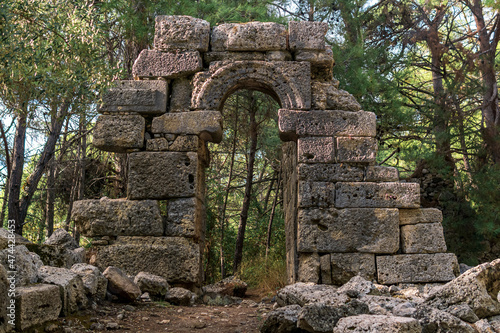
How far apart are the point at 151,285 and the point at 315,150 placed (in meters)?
2.71

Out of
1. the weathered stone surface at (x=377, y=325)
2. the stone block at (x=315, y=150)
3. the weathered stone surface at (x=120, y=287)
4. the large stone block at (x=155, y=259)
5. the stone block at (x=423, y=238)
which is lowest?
the weathered stone surface at (x=377, y=325)

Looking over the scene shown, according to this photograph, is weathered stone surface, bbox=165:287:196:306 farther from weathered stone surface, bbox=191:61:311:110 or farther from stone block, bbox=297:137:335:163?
weathered stone surface, bbox=191:61:311:110

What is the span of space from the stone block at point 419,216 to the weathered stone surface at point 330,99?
1567 millimetres

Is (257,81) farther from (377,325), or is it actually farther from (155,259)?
(377,325)

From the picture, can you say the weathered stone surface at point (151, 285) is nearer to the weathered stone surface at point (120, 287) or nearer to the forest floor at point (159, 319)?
the forest floor at point (159, 319)

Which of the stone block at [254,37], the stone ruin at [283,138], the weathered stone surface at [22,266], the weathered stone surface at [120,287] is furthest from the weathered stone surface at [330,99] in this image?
the weathered stone surface at [22,266]

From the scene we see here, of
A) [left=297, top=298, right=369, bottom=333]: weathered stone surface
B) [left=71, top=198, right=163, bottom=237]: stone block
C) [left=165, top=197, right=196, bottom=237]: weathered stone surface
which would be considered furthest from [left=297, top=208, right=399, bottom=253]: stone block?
[left=297, top=298, right=369, bottom=333]: weathered stone surface

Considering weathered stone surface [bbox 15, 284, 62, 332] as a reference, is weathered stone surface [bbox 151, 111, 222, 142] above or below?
above

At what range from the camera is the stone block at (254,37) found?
6594 millimetres

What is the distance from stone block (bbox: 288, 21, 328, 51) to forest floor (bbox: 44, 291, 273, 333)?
11.8 feet

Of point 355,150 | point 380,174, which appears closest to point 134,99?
point 355,150

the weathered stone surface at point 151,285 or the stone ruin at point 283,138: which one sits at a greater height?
the stone ruin at point 283,138

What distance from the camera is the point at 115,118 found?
6402mm

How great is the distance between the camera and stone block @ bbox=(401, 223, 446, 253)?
6082 millimetres
